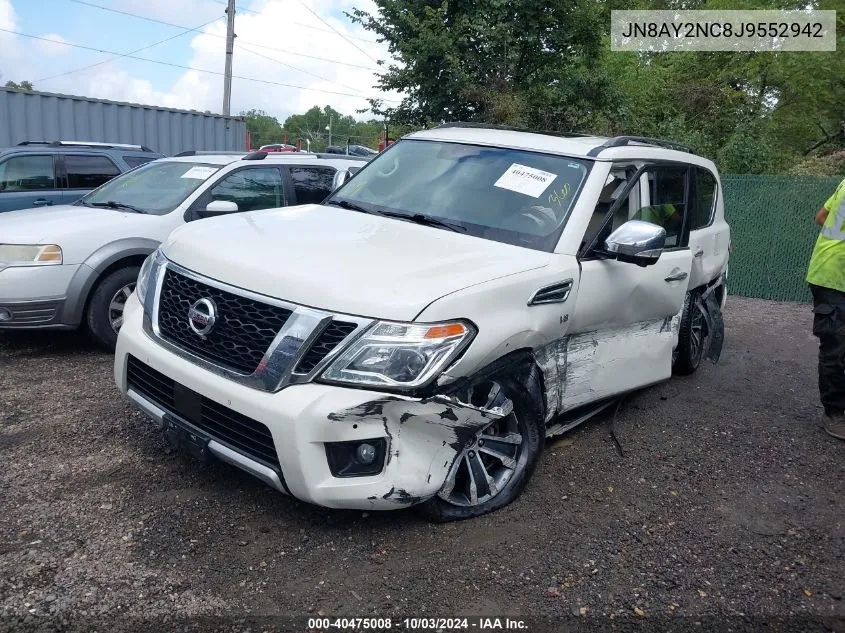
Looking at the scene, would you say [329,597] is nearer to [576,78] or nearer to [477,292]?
[477,292]

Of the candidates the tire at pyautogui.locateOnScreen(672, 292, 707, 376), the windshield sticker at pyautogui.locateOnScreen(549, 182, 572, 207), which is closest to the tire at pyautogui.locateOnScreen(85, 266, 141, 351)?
the windshield sticker at pyautogui.locateOnScreen(549, 182, 572, 207)

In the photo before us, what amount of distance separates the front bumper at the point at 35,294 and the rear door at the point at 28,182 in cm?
411

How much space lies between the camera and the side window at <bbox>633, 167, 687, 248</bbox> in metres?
4.74

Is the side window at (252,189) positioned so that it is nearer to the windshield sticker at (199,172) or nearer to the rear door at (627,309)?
the windshield sticker at (199,172)

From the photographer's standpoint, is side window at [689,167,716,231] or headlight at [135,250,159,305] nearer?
headlight at [135,250,159,305]

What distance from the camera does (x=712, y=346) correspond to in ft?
20.2

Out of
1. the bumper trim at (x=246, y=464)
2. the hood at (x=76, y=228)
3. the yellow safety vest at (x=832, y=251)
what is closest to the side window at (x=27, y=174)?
the hood at (x=76, y=228)

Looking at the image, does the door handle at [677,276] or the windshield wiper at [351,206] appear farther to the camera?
the door handle at [677,276]

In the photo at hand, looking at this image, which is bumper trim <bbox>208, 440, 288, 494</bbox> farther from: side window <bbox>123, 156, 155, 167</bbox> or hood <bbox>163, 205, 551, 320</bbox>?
side window <bbox>123, 156, 155, 167</bbox>

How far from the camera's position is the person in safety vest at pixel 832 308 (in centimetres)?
471

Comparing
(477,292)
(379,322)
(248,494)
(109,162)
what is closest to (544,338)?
(477,292)

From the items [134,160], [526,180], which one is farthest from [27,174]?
[526,180]

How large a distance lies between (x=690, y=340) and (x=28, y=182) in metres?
7.93

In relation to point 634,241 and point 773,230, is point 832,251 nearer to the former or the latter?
point 634,241
